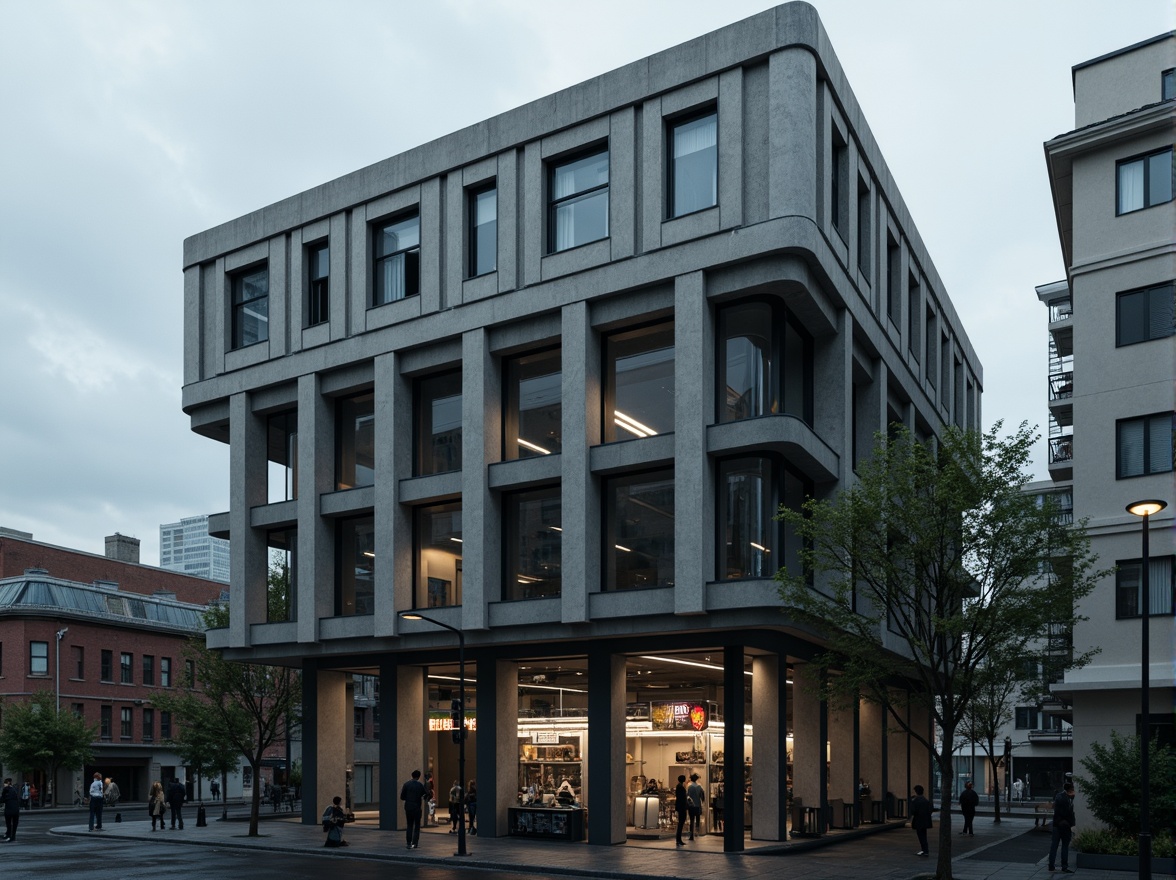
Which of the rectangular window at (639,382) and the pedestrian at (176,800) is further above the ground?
the rectangular window at (639,382)

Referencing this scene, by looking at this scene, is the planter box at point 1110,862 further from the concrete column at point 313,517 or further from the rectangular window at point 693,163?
the concrete column at point 313,517

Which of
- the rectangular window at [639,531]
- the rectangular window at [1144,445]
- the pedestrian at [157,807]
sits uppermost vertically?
the rectangular window at [1144,445]

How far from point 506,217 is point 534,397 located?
5362 millimetres

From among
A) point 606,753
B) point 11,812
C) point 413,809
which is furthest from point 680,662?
point 11,812

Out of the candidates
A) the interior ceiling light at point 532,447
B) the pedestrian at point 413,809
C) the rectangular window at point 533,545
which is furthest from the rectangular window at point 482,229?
the pedestrian at point 413,809

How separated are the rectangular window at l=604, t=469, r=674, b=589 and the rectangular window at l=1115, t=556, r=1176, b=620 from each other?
11661 millimetres

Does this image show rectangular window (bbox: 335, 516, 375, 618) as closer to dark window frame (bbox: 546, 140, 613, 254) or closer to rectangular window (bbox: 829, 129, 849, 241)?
dark window frame (bbox: 546, 140, 613, 254)

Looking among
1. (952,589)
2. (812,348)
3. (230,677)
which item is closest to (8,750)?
(230,677)

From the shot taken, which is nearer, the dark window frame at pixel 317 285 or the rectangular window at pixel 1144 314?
the rectangular window at pixel 1144 314

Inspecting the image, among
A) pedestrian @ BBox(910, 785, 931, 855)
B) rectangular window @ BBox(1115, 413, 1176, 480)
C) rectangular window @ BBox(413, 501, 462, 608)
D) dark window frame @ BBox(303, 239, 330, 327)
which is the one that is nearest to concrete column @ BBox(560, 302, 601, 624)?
rectangular window @ BBox(413, 501, 462, 608)

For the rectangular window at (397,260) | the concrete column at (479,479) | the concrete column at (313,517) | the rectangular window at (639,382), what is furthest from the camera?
the concrete column at (313,517)

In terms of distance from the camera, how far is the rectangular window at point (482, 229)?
37.0 meters

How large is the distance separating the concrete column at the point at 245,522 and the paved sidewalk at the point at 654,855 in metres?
7.00

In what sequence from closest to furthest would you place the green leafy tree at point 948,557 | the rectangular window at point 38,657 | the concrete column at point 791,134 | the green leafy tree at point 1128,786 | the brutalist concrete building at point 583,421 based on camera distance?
the green leafy tree at point 948,557, the green leafy tree at point 1128,786, the concrete column at point 791,134, the brutalist concrete building at point 583,421, the rectangular window at point 38,657
